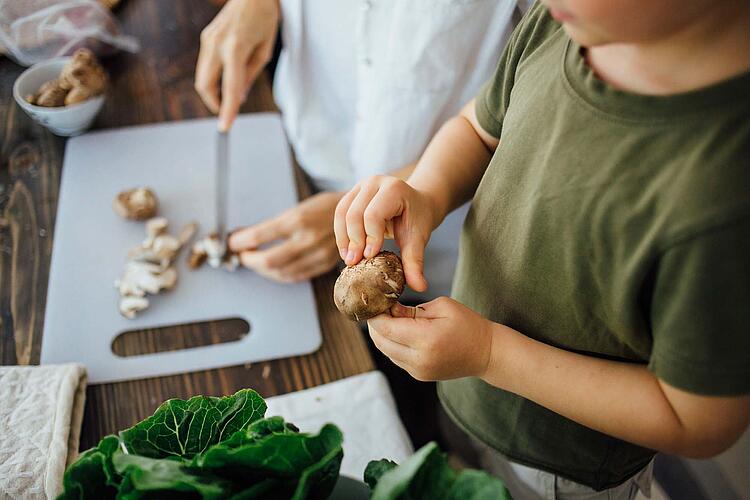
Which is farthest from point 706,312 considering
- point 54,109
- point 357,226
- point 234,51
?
point 54,109

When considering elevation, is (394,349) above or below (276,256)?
above

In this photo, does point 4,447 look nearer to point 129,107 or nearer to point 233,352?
point 233,352

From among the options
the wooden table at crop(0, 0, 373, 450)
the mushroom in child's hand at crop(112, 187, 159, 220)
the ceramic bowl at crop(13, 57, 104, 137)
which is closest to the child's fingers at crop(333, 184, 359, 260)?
the wooden table at crop(0, 0, 373, 450)

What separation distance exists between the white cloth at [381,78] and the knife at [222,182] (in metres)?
0.15

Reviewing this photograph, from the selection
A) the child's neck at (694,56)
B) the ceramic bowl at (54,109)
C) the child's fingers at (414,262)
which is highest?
the child's neck at (694,56)

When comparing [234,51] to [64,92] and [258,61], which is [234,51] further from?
[64,92]

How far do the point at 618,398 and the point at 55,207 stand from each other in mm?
891

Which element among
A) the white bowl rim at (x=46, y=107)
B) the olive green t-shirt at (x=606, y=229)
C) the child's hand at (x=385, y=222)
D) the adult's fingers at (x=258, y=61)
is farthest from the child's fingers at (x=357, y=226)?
the white bowl rim at (x=46, y=107)

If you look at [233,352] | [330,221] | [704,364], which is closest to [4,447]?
[233,352]

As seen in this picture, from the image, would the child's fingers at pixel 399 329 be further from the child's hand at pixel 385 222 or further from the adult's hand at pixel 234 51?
the adult's hand at pixel 234 51

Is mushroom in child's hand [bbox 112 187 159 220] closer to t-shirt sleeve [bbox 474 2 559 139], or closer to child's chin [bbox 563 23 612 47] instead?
t-shirt sleeve [bbox 474 2 559 139]

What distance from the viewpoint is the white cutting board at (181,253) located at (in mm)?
873

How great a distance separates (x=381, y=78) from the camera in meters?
1.00

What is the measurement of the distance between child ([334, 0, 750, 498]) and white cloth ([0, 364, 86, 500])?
36 cm
